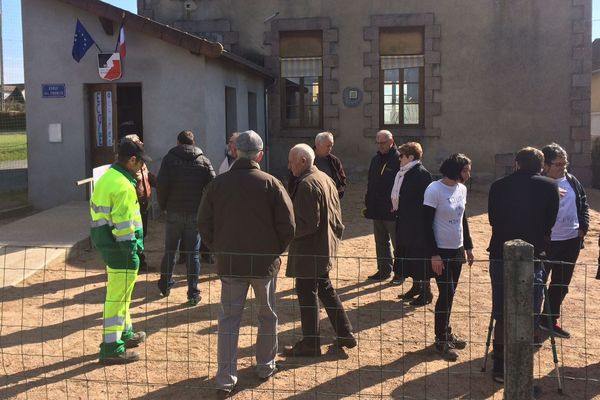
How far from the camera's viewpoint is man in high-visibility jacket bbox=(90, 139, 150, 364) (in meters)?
4.57

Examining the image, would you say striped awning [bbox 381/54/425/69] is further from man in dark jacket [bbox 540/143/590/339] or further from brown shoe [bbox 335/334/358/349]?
brown shoe [bbox 335/334/358/349]

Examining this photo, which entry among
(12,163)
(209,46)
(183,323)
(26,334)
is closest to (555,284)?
(183,323)

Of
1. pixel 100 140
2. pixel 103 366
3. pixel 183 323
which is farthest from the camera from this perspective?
pixel 100 140

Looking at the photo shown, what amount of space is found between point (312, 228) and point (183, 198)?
2043mm

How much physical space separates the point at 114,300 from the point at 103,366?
1.55 ft

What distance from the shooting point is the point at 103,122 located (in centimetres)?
1083

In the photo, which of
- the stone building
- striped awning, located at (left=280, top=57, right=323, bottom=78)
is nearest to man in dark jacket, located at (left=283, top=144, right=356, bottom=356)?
the stone building

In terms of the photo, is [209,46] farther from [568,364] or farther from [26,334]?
[568,364]

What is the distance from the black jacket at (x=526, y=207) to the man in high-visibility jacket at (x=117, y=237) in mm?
2593

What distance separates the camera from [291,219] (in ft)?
13.5

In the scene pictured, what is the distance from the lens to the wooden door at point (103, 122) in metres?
10.7

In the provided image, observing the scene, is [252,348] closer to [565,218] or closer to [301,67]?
[565,218]

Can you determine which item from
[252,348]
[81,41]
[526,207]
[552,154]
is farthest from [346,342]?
[81,41]

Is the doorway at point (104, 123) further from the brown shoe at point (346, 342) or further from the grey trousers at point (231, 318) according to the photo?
the grey trousers at point (231, 318)
